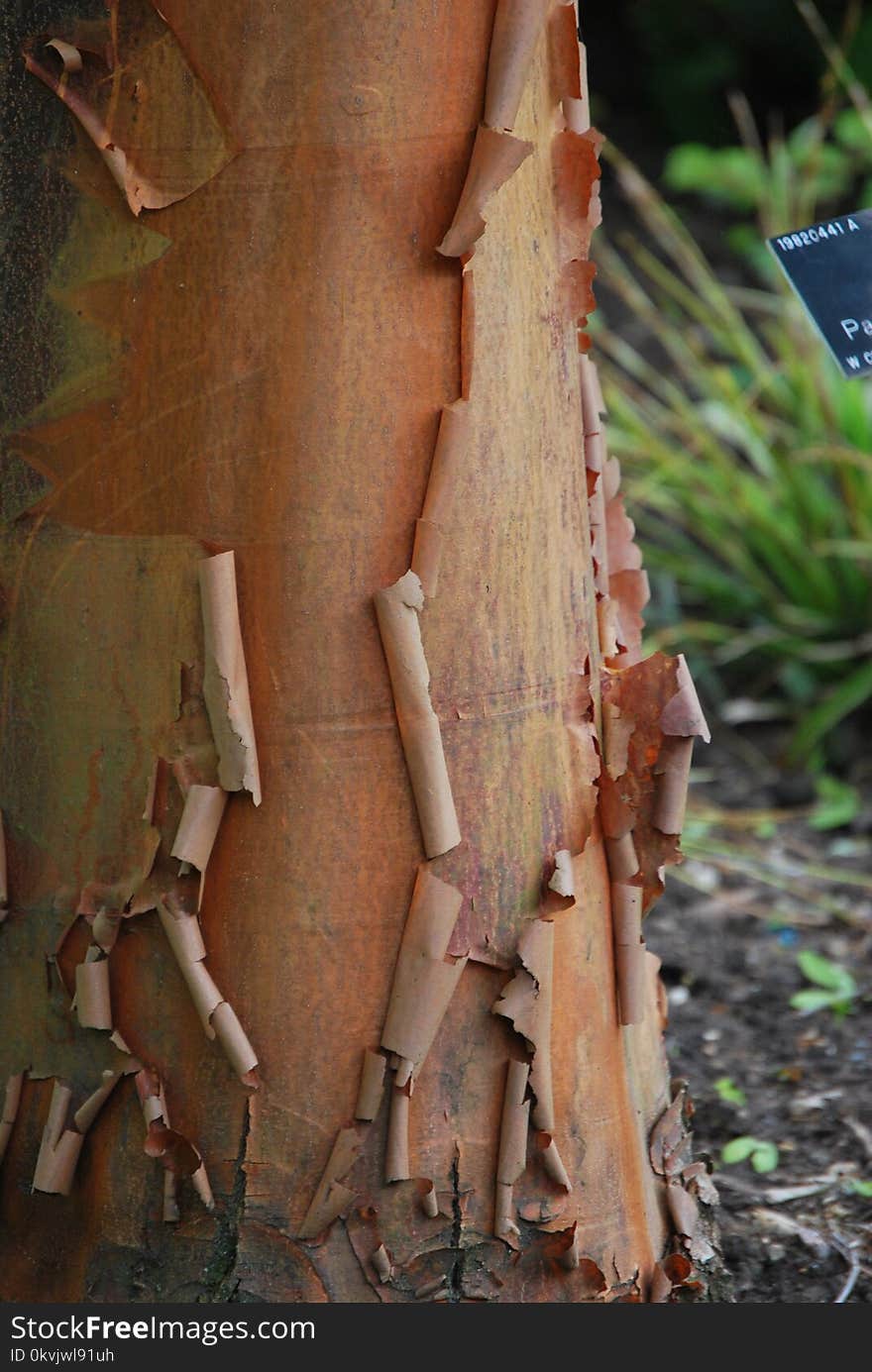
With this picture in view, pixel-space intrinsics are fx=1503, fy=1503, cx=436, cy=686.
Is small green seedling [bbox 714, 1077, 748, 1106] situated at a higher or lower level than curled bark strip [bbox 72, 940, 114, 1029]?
higher

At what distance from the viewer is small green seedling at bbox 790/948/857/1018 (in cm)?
233

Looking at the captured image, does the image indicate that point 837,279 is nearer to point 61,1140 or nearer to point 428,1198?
point 428,1198

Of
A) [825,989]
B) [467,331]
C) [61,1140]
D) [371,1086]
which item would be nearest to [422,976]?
[371,1086]

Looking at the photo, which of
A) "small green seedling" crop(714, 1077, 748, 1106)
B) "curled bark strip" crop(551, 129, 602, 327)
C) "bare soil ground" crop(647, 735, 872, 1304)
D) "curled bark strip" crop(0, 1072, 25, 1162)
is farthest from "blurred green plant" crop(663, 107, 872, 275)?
"curled bark strip" crop(0, 1072, 25, 1162)

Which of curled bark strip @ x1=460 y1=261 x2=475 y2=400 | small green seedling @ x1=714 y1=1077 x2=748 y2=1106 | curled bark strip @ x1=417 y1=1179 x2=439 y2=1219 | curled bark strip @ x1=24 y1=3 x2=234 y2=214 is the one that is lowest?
curled bark strip @ x1=417 y1=1179 x2=439 y2=1219

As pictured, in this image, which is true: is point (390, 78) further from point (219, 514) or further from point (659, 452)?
point (659, 452)

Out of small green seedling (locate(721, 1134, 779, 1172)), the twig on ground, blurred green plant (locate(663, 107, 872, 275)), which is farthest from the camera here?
blurred green plant (locate(663, 107, 872, 275))

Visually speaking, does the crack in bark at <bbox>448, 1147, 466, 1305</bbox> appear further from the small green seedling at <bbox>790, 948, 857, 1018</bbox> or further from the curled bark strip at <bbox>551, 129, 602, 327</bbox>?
the small green seedling at <bbox>790, 948, 857, 1018</bbox>

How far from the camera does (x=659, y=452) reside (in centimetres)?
357

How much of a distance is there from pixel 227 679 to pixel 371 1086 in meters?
0.36

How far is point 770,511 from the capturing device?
360cm

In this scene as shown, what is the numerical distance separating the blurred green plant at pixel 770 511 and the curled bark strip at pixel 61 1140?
7.70ft

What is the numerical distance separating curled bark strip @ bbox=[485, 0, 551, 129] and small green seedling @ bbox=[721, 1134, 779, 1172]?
4.19ft

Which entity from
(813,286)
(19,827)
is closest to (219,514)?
(19,827)
